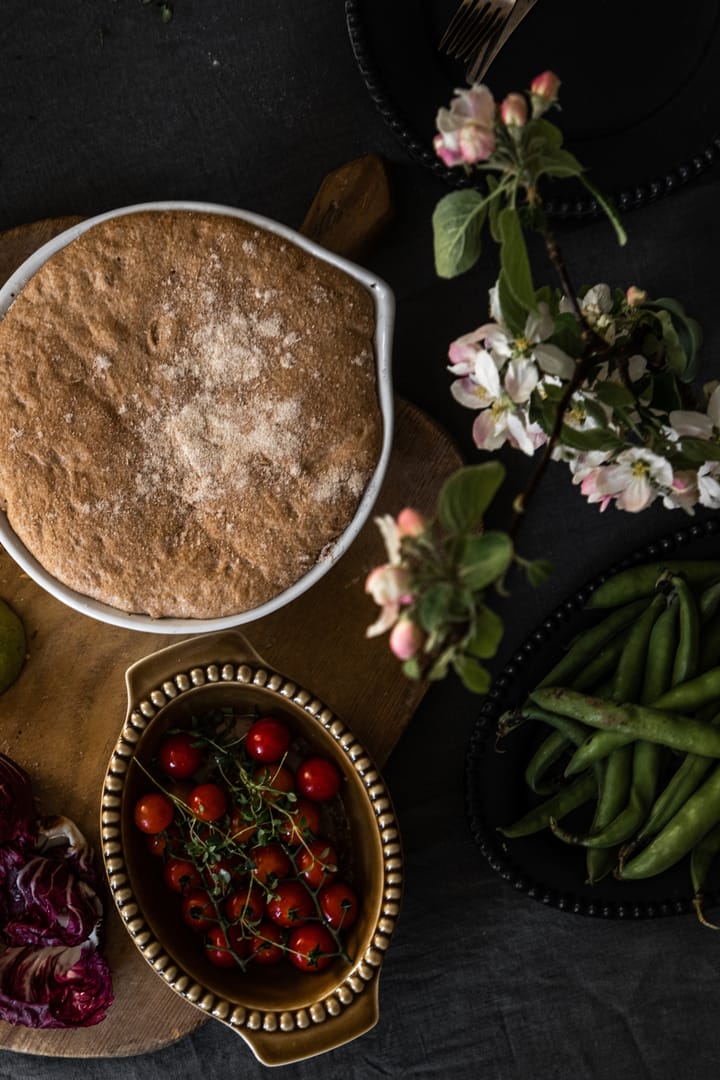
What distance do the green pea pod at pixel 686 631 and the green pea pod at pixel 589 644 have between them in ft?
0.29

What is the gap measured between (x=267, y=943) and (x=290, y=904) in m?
0.09

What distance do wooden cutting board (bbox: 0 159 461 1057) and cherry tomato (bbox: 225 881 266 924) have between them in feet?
0.66

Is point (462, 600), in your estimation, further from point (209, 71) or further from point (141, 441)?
point (209, 71)

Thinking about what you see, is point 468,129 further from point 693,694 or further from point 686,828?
point 686,828

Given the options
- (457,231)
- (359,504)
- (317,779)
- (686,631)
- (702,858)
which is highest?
(457,231)

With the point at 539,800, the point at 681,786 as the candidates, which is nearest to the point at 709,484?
the point at 681,786

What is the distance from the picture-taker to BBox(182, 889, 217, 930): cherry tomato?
1.68m

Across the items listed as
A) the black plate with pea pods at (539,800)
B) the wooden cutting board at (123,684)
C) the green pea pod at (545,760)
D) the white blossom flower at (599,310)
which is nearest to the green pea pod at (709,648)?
the black plate with pea pods at (539,800)

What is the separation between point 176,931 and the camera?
171 centimetres

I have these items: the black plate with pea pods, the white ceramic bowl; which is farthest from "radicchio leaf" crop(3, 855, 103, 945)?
the black plate with pea pods

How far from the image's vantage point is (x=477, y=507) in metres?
0.89

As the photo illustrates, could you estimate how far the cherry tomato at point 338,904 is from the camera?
1678 mm

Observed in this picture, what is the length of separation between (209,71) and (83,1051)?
1.75 meters

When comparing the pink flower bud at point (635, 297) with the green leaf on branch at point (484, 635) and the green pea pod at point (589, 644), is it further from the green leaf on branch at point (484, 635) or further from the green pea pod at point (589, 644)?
the green pea pod at point (589, 644)
